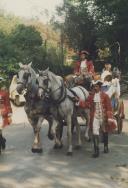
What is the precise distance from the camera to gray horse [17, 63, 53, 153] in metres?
12.3

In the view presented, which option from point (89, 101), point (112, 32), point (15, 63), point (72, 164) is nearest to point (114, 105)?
point (89, 101)

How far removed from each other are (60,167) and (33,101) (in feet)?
7.05

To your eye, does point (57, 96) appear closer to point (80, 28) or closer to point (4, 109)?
point (4, 109)

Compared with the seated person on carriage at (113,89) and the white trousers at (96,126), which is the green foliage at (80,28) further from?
the white trousers at (96,126)

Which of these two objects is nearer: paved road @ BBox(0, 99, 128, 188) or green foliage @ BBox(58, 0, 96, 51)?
paved road @ BBox(0, 99, 128, 188)

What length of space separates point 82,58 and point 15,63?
53.3 ft

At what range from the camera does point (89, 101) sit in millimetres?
12664

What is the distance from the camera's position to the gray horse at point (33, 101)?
12.3 m

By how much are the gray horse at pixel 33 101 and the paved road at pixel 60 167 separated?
0.63 meters

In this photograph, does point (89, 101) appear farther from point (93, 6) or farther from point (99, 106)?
point (93, 6)

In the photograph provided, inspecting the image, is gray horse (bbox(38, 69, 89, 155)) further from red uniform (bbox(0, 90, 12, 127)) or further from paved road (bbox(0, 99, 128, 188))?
red uniform (bbox(0, 90, 12, 127))

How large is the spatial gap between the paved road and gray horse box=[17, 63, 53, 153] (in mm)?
628

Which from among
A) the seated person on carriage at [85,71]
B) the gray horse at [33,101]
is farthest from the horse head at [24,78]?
the seated person on carriage at [85,71]

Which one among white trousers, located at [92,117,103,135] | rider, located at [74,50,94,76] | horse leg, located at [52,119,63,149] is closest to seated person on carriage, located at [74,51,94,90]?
rider, located at [74,50,94,76]
